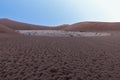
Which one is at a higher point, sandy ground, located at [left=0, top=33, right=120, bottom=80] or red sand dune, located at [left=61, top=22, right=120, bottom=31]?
red sand dune, located at [left=61, top=22, right=120, bottom=31]

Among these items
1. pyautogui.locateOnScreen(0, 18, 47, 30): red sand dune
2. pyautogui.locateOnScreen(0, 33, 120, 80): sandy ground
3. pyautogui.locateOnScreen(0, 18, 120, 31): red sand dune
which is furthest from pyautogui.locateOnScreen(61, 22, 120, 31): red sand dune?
pyautogui.locateOnScreen(0, 33, 120, 80): sandy ground

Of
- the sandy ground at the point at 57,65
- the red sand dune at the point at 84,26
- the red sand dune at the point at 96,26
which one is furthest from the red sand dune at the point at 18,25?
the sandy ground at the point at 57,65

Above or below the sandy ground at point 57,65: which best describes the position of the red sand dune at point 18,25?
above

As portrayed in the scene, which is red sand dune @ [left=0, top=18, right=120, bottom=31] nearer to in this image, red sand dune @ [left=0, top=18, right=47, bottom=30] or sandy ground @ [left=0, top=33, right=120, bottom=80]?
red sand dune @ [left=0, top=18, right=47, bottom=30]

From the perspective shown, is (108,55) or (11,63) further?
(108,55)

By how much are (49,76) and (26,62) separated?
0.96 meters

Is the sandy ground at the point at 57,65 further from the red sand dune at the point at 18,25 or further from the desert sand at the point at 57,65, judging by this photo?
the red sand dune at the point at 18,25

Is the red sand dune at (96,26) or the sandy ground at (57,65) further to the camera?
the red sand dune at (96,26)

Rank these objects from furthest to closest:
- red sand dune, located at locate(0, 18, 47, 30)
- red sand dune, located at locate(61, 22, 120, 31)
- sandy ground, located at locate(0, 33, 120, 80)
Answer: red sand dune, located at locate(0, 18, 47, 30), red sand dune, located at locate(61, 22, 120, 31), sandy ground, located at locate(0, 33, 120, 80)

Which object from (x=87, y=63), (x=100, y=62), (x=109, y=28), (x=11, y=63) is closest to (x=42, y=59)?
(x=11, y=63)

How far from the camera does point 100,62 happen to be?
16.9 ft

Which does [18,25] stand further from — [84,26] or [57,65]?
[57,65]

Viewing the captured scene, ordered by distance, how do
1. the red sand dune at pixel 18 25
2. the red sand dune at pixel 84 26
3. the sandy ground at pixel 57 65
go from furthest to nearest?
the red sand dune at pixel 18 25, the red sand dune at pixel 84 26, the sandy ground at pixel 57 65

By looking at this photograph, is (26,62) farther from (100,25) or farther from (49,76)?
(100,25)
